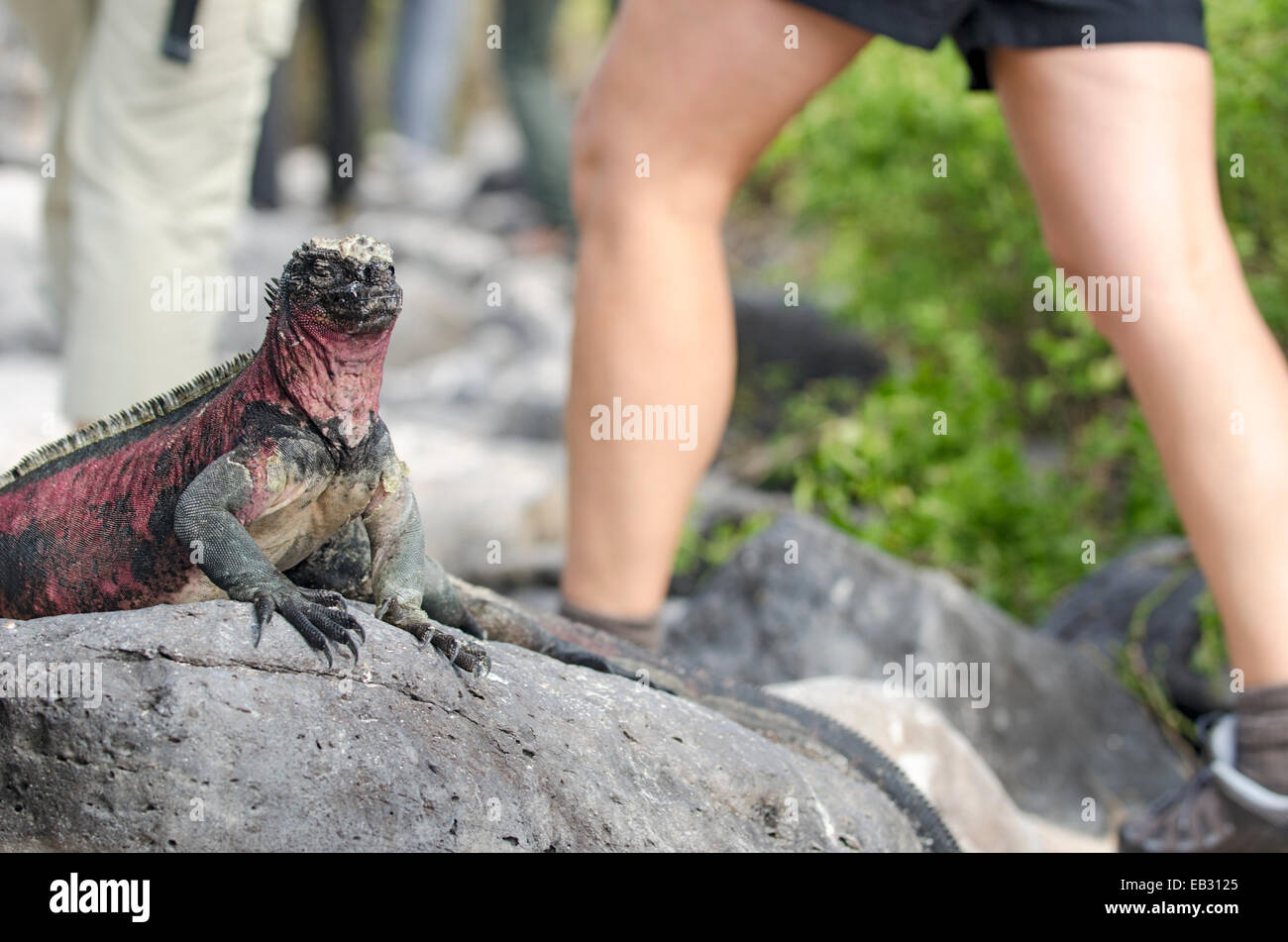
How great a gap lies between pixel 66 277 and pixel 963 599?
9.86ft

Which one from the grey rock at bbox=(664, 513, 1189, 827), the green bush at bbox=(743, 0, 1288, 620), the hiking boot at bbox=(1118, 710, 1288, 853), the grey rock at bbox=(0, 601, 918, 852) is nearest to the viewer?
the grey rock at bbox=(0, 601, 918, 852)

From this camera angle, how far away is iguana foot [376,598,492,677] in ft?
6.45

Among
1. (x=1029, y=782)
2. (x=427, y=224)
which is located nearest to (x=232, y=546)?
(x=1029, y=782)

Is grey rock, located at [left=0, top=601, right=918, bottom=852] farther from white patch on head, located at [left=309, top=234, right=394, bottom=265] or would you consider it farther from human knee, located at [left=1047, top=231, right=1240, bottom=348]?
human knee, located at [left=1047, top=231, right=1240, bottom=348]

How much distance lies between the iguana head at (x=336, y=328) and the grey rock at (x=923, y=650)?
204 cm

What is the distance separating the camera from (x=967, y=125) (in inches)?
227

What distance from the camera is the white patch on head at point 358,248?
1.86 meters

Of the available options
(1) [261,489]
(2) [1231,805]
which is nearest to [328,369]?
(1) [261,489]

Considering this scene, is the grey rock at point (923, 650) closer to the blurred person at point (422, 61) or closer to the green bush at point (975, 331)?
the green bush at point (975, 331)

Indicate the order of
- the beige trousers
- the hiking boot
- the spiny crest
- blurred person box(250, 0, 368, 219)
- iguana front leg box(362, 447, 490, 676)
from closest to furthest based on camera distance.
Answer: iguana front leg box(362, 447, 490, 676) → the spiny crest → the hiking boot → the beige trousers → blurred person box(250, 0, 368, 219)

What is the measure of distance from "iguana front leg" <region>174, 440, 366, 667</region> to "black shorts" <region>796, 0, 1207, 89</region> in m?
1.66

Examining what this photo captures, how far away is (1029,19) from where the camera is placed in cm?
298

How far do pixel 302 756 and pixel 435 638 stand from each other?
0.27 m

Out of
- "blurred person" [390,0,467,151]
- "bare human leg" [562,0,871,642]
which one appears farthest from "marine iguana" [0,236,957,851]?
"blurred person" [390,0,467,151]
